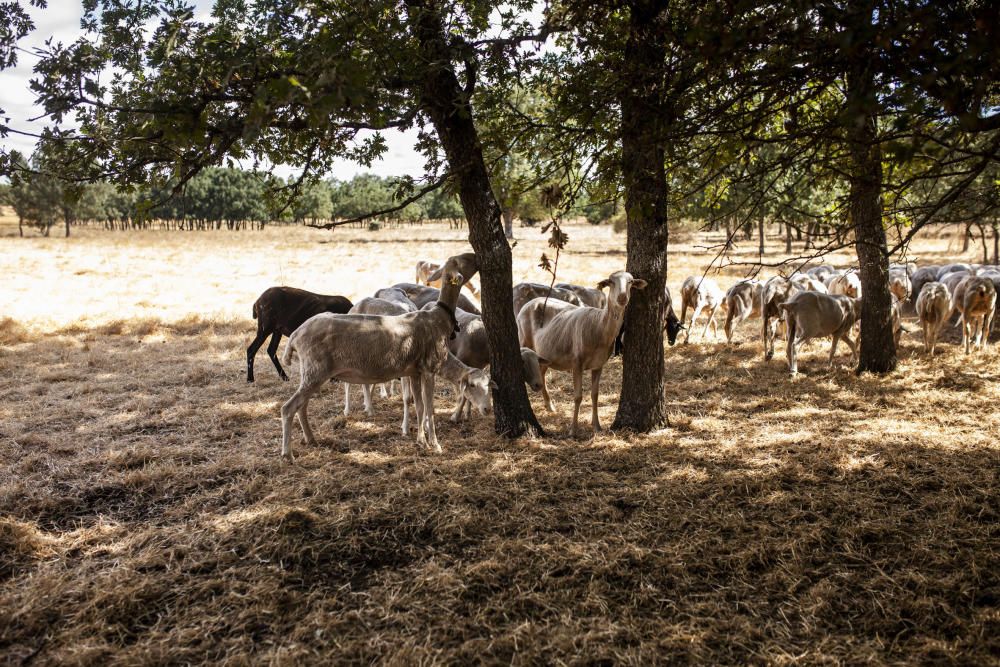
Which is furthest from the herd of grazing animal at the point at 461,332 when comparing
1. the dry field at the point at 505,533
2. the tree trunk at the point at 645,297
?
the dry field at the point at 505,533

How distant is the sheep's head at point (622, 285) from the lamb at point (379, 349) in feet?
5.18

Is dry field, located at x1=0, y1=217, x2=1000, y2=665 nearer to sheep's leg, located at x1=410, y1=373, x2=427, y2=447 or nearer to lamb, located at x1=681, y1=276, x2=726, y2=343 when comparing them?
sheep's leg, located at x1=410, y1=373, x2=427, y2=447

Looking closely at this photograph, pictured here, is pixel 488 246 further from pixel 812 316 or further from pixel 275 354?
pixel 812 316

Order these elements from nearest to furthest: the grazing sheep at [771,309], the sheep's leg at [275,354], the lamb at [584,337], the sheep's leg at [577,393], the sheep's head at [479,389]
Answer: the lamb at [584,337] → the sheep's head at [479,389] → the sheep's leg at [577,393] → the sheep's leg at [275,354] → the grazing sheep at [771,309]

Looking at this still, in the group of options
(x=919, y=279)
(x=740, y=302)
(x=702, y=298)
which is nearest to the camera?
(x=740, y=302)

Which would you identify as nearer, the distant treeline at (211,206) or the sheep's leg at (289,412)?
the sheep's leg at (289,412)

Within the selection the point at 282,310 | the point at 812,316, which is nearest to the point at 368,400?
the point at 282,310

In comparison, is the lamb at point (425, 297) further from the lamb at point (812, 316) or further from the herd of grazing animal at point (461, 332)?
the lamb at point (812, 316)

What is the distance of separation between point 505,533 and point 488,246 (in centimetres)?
324

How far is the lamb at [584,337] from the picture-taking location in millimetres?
6895

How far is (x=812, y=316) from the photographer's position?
1080 cm

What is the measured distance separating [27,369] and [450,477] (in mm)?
9217

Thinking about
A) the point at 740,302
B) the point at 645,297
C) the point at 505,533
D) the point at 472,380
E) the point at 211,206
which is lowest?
the point at 505,533

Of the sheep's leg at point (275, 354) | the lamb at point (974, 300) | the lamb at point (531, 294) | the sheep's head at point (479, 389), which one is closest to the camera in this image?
the sheep's head at point (479, 389)
